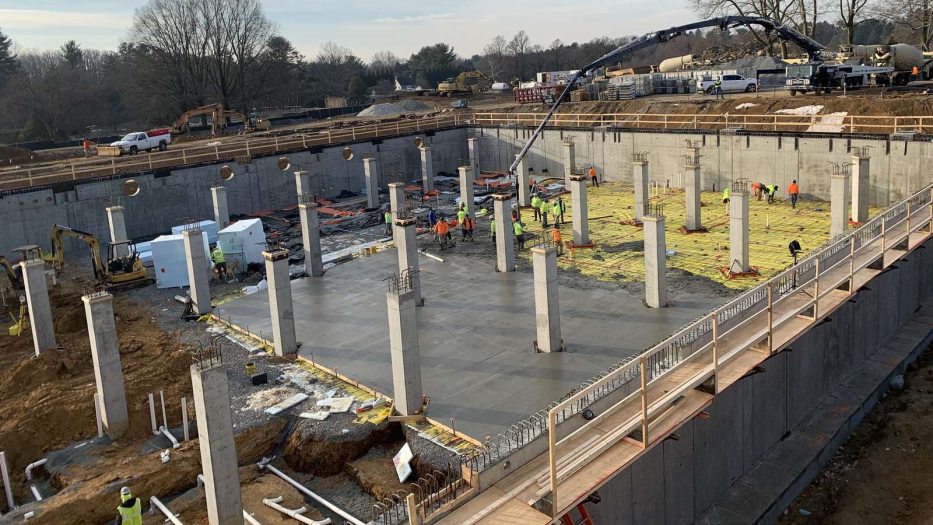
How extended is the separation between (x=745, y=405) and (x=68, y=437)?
40.0 ft

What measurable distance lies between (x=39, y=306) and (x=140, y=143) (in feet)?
83.2

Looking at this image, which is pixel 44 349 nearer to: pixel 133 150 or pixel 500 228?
pixel 500 228

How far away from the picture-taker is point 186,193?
31.9 m

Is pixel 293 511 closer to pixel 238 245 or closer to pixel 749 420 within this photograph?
pixel 749 420

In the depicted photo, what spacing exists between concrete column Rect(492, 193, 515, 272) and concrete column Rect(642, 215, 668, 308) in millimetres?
4856

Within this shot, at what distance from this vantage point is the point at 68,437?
13328mm

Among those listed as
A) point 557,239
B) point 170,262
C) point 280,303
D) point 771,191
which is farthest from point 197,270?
point 771,191

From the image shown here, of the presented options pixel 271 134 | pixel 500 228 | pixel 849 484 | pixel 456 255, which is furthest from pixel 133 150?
pixel 849 484

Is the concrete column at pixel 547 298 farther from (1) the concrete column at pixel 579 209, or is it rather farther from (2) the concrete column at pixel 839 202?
(2) the concrete column at pixel 839 202

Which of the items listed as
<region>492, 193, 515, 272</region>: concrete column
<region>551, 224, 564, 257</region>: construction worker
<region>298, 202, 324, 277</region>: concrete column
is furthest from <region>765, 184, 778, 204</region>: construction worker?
<region>298, 202, 324, 277</region>: concrete column

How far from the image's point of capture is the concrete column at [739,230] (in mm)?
19391

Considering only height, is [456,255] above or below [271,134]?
below

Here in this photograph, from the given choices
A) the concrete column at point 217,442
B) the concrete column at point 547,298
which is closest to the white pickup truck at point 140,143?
the concrete column at point 547,298

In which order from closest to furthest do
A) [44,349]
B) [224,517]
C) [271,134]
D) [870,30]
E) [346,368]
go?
[224,517] < [346,368] < [44,349] < [271,134] < [870,30]
